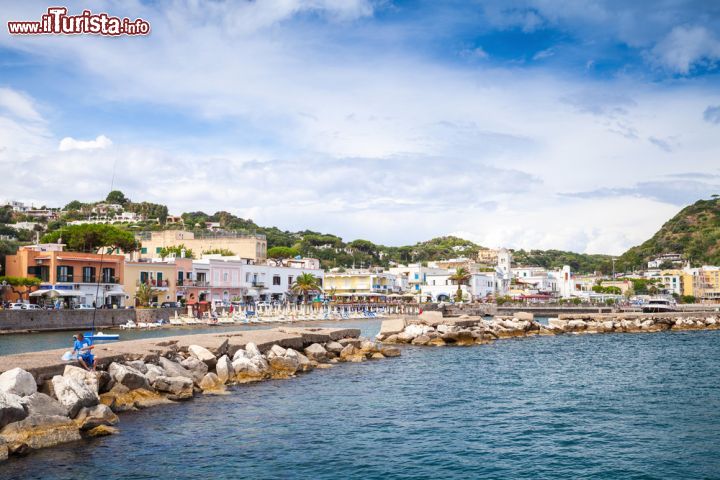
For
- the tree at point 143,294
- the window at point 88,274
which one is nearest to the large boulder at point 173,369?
the window at point 88,274

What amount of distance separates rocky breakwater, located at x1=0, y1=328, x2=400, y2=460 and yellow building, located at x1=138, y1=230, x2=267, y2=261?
6111cm

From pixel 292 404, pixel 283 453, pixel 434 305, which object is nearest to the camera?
pixel 283 453

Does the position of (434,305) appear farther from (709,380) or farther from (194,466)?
(194,466)

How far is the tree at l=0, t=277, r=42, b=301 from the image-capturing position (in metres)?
54.8

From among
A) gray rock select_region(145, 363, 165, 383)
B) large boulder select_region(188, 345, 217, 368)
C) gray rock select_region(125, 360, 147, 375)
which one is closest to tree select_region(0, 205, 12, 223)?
large boulder select_region(188, 345, 217, 368)

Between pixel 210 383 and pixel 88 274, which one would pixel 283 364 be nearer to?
pixel 210 383

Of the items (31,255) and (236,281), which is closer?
(31,255)

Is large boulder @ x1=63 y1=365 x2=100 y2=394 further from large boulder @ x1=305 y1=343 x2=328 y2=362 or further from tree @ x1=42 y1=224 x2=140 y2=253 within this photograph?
tree @ x1=42 y1=224 x2=140 y2=253

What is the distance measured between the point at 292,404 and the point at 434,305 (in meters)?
67.8

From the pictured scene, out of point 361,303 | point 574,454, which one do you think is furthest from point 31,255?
point 574,454

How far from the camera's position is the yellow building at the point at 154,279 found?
6531 cm

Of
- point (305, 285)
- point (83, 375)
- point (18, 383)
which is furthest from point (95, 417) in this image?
point (305, 285)

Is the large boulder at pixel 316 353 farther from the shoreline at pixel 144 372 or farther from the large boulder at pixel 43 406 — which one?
the large boulder at pixel 43 406

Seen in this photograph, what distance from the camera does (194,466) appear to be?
1367 centimetres
